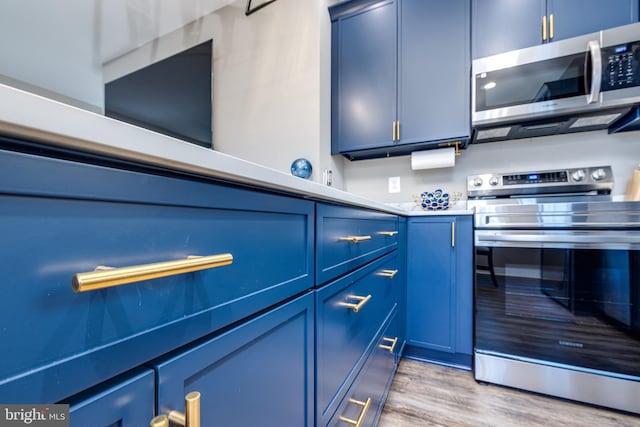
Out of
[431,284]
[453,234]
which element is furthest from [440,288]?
[453,234]

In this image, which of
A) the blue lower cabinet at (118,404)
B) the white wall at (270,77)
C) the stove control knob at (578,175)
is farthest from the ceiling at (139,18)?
the stove control knob at (578,175)

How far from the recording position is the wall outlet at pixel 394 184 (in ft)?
6.98

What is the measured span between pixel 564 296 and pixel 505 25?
5.26ft

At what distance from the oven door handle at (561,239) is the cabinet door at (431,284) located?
20 cm

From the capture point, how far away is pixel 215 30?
2180 mm

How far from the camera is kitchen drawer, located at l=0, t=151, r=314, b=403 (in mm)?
198

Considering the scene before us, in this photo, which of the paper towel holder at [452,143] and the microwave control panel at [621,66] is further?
the paper towel holder at [452,143]

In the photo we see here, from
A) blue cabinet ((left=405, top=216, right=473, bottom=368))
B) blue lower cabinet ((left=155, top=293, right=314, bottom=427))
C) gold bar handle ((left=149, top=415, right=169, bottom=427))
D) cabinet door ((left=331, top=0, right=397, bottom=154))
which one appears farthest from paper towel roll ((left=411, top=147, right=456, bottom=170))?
gold bar handle ((left=149, top=415, right=169, bottom=427))

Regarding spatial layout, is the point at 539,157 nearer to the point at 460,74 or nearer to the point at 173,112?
the point at 460,74

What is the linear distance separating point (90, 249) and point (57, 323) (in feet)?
0.21

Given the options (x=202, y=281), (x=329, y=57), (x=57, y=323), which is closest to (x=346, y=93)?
(x=329, y=57)

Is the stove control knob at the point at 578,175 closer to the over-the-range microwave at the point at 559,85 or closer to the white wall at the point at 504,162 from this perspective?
the white wall at the point at 504,162

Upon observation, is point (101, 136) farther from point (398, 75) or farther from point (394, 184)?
point (394, 184)

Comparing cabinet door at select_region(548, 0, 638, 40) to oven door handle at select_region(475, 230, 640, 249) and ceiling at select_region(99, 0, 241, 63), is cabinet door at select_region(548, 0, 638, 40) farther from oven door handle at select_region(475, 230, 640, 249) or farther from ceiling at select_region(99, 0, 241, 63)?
ceiling at select_region(99, 0, 241, 63)
